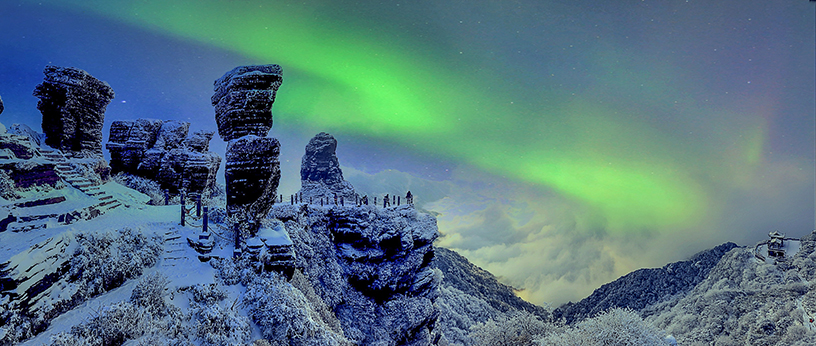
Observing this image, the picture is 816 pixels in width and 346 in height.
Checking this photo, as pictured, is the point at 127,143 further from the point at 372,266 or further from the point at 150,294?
the point at 150,294

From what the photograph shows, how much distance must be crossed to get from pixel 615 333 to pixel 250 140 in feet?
83.7

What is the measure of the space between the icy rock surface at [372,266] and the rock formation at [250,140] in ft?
15.5

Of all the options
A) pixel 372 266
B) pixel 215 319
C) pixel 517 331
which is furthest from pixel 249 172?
pixel 517 331

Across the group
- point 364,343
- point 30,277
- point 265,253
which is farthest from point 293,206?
point 30,277

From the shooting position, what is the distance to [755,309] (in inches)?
1943

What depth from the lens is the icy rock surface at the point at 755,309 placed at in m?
41.5

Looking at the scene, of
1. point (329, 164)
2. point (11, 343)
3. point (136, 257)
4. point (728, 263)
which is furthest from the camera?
point (728, 263)

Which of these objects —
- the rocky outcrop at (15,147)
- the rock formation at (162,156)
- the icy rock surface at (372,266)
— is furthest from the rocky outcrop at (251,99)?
the rock formation at (162,156)

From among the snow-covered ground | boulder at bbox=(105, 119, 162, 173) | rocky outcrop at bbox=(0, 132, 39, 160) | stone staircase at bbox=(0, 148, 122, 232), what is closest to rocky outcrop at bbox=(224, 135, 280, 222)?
the snow-covered ground

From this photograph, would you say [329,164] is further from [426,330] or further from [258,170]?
[258,170]

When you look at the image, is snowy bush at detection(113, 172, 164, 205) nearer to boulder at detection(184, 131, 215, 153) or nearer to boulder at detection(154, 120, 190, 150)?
boulder at detection(154, 120, 190, 150)

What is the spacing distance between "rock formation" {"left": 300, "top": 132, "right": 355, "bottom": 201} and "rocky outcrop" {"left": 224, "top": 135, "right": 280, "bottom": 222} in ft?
116

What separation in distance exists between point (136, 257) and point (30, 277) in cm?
240

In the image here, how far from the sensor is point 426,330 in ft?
87.8
